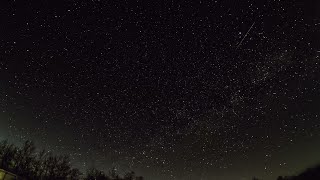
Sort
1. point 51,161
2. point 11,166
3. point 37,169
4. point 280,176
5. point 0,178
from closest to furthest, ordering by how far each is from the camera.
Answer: point 0,178
point 280,176
point 11,166
point 37,169
point 51,161

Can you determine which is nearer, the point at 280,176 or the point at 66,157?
the point at 280,176

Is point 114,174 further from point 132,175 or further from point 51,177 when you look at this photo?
point 51,177

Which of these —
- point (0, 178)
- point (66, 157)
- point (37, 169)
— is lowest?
point (0, 178)

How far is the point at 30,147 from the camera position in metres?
57.2

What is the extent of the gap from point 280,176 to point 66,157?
4549cm

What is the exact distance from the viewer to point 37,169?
55906mm

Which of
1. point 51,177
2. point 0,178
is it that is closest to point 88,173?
point 51,177

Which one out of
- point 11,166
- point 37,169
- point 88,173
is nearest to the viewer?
point 11,166

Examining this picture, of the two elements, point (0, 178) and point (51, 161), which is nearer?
point (0, 178)

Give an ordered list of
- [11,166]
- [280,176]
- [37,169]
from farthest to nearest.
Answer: [37,169] → [11,166] → [280,176]

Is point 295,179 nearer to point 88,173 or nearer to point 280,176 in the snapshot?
point 280,176

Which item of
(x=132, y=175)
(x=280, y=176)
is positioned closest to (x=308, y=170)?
(x=280, y=176)

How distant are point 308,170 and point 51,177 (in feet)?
158

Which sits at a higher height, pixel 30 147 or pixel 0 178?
pixel 30 147
